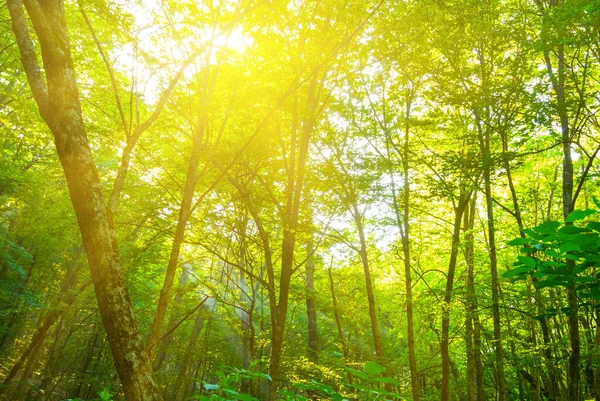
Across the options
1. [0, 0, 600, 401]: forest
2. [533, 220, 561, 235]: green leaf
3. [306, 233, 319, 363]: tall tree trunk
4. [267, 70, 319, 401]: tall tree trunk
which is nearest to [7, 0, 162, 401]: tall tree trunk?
[0, 0, 600, 401]: forest

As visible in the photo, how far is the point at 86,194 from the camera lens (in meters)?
2.91

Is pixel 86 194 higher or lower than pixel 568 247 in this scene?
higher

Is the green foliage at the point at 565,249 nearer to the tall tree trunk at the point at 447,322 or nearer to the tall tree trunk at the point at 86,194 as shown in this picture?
the tall tree trunk at the point at 86,194

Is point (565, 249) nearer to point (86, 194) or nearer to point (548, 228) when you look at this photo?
point (548, 228)

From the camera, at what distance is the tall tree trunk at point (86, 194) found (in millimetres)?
2661

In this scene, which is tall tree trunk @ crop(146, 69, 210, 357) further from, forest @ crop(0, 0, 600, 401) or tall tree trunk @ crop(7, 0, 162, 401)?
tall tree trunk @ crop(7, 0, 162, 401)

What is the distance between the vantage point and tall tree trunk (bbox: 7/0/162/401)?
8.73 ft

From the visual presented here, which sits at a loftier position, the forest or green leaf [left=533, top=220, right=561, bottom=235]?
the forest

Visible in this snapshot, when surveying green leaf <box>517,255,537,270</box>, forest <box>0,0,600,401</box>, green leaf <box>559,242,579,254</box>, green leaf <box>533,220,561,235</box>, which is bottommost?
green leaf <box>517,255,537,270</box>

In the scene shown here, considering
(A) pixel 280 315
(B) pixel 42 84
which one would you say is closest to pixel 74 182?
(B) pixel 42 84

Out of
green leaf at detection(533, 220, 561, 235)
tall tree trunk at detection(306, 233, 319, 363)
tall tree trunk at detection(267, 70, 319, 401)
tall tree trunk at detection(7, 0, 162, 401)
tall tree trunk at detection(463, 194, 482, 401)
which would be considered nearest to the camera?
green leaf at detection(533, 220, 561, 235)

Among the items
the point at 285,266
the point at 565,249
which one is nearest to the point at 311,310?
the point at 285,266

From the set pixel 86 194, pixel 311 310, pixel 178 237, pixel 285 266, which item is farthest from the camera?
pixel 311 310

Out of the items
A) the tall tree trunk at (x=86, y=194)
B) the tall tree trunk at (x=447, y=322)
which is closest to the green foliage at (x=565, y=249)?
the tall tree trunk at (x=86, y=194)
